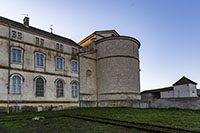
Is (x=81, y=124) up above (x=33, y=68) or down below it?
below

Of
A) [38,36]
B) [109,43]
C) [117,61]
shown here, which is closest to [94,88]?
[117,61]

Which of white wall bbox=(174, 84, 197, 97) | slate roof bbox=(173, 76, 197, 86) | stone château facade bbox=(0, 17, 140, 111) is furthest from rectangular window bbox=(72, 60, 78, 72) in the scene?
slate roof bbox=(173, 76, 197, 86)

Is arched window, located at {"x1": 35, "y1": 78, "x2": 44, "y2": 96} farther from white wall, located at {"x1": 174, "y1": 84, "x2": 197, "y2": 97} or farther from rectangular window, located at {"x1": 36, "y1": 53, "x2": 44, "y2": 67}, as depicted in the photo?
white wall, located at {"x1": 174, "y1": 84, "x2": 197, "y2": 97}

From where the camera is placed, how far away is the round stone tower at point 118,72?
2558cm

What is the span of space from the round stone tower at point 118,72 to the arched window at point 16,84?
12752 mm

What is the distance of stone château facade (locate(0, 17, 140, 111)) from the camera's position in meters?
18.9

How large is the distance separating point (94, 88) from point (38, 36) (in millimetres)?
12349

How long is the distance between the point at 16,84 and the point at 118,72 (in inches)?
592

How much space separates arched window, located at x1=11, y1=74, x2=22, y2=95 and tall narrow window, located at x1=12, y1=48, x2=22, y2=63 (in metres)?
1.86

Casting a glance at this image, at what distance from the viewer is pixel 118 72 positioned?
2614 centimetres

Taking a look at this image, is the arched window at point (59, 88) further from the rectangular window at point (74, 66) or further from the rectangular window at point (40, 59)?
the rectangular window at point (40, 59)

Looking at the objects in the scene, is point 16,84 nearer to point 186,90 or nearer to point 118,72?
point 118,72

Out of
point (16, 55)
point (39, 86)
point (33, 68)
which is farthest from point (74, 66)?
point (16, 55)

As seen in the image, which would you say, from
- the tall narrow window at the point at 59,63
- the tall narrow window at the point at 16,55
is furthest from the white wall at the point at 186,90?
the tall narrow window at the point at 16,55
